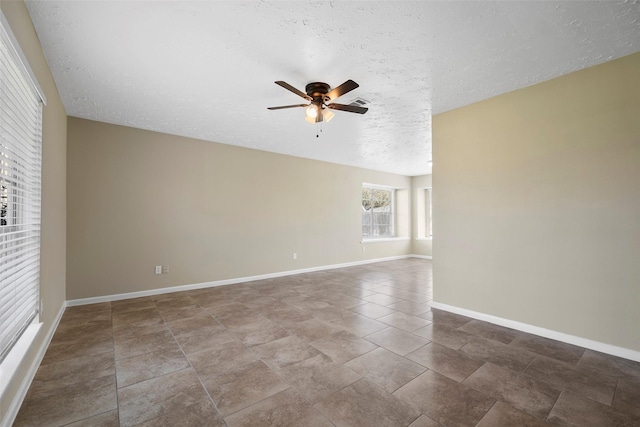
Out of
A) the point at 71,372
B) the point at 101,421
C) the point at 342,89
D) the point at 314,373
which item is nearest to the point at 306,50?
the point at 342,89

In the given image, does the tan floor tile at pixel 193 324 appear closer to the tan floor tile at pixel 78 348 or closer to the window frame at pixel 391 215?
the tan floor tile at pixel 78 348

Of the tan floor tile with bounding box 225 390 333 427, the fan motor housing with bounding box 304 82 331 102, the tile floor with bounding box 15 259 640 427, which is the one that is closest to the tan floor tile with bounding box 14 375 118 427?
the tile floor with bounding box 15 259 640 427

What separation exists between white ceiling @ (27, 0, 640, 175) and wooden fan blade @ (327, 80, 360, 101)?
202 mm

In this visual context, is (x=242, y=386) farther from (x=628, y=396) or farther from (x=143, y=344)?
(x=628, y=396)

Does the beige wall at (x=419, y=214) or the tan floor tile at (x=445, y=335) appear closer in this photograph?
the tan floor tile at (x=445, y=335)

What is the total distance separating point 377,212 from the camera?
27.7 ft

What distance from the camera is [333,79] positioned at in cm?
284

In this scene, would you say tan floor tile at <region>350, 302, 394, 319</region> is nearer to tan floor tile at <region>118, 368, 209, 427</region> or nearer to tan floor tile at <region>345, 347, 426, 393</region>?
tan floor tile at <region>345, 347, 426, 393</region>

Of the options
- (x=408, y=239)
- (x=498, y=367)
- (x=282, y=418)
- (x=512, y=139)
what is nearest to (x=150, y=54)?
(x=282, y=418)

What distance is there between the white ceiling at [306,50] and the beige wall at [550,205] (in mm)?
287

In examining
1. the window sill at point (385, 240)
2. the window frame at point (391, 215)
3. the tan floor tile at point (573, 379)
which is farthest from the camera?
the window frame at point (391, 215)

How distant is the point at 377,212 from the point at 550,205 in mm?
5636

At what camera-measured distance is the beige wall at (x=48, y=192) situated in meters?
1.76

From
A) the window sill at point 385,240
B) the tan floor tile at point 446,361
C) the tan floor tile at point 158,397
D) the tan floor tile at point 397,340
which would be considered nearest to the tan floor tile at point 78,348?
the tan floor tile at point 158,397
